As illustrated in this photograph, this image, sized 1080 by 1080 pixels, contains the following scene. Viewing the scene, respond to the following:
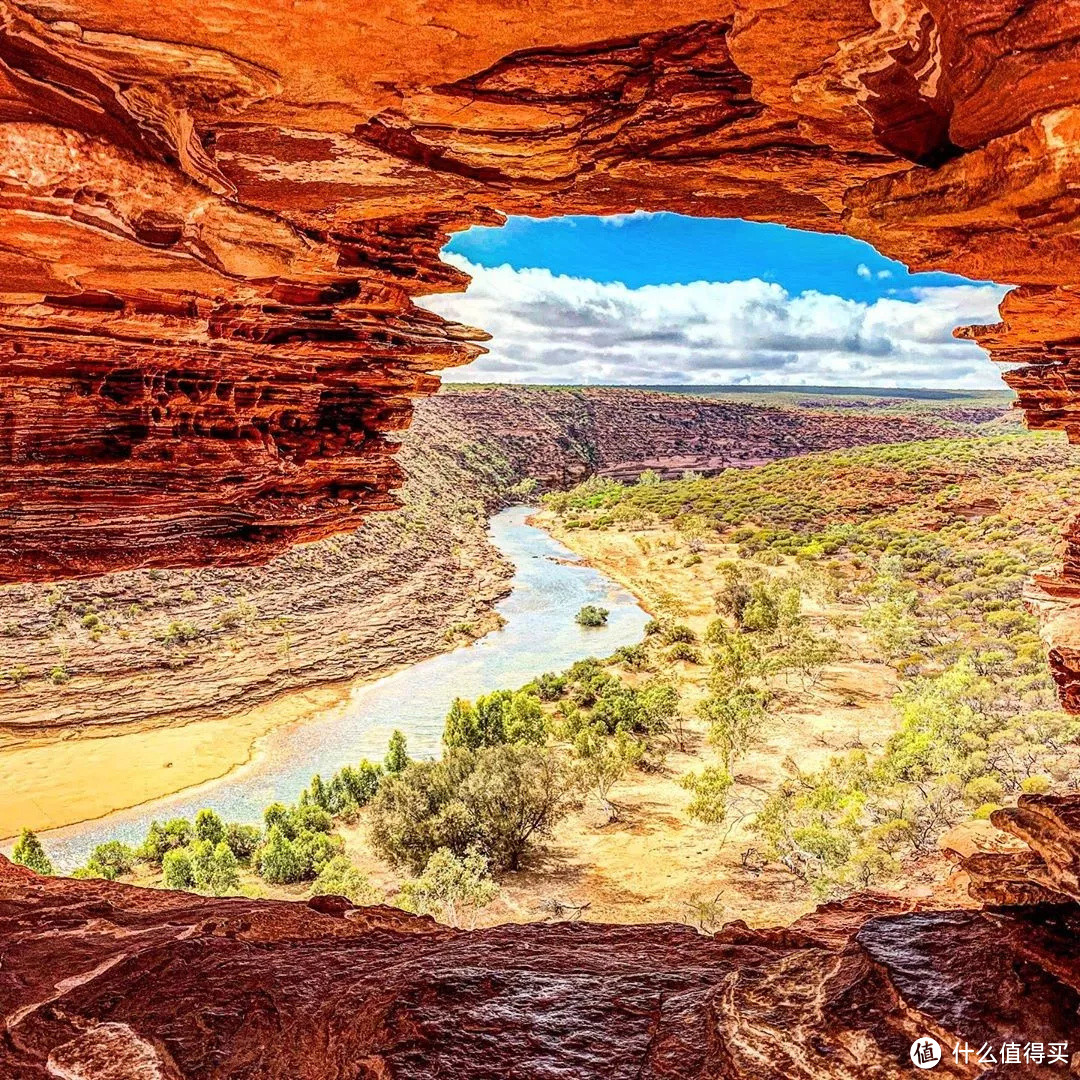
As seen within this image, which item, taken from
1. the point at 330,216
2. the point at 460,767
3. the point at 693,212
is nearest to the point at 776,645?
the point at 460,767

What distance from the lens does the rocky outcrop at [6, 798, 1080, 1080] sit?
4.38 m

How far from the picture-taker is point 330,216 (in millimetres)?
8305

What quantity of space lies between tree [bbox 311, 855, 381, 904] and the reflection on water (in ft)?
17.9

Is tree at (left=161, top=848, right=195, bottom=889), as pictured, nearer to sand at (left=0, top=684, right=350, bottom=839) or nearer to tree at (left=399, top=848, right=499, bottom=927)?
tree at (left=399, top=848, right=499, bottom=927)

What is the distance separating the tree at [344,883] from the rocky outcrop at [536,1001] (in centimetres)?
1099

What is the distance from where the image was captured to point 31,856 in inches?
722

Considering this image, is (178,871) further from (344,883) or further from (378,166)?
(378,166)

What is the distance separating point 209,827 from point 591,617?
87.1 ft

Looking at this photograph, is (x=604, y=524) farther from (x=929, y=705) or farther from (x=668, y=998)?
(x=668, y=998)

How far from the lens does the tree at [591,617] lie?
43.8m

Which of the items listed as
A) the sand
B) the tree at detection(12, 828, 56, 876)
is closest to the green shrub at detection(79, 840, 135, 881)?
the tree at detection(12, 828, 56, 876)

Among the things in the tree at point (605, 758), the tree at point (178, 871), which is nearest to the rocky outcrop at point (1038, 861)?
the tree at point (605, 758)

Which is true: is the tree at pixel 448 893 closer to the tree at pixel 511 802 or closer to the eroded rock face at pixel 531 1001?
the tree at pixel 511 802

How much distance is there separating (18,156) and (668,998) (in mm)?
7264
